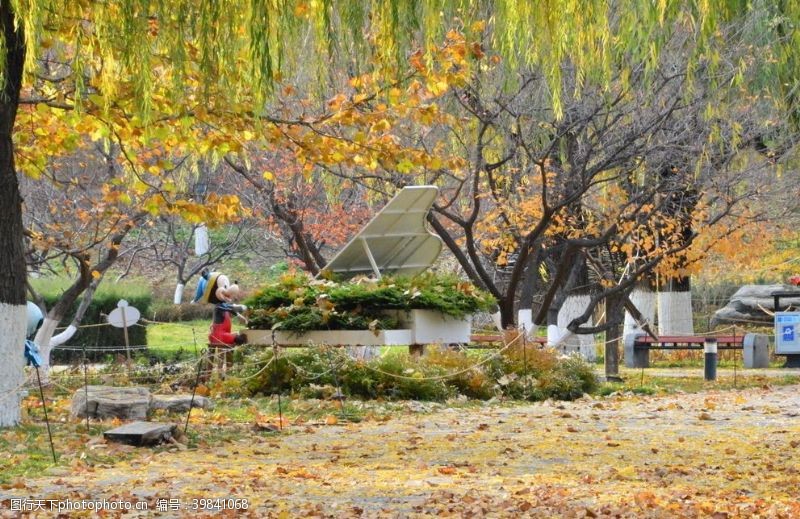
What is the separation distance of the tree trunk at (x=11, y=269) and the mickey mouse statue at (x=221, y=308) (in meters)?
5.37

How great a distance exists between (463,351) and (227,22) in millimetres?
9660

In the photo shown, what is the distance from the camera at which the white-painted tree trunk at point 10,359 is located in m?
12.0

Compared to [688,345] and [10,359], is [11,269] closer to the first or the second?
[10,359]

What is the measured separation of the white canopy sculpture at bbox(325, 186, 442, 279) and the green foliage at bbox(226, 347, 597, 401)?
1.94 metres

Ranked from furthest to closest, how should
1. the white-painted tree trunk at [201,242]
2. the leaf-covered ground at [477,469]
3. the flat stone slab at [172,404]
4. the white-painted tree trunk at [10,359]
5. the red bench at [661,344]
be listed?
the white-painted tree trunk at [201,242] → the red bench at [661,344] → the flat stone slab at [172,404] → the white-painted tree trunk at [10,359] → the leaf-covered ground at [477,469]

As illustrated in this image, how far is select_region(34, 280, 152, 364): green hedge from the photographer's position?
26047mm

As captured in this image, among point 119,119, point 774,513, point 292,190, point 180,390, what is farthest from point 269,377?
point 774,513

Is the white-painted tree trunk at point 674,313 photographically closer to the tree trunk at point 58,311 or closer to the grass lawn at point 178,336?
the grass lawn at point 178,336

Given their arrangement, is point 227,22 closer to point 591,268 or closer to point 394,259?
point 394,259

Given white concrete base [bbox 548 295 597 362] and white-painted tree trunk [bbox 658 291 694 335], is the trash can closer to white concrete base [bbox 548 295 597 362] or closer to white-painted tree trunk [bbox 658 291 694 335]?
white-painted tree trunk [bbox 658 291 694 335]

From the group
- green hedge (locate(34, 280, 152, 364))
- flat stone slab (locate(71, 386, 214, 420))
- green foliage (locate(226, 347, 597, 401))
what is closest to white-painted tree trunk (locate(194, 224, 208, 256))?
green hedge (locate(34, 280, 152, 364))

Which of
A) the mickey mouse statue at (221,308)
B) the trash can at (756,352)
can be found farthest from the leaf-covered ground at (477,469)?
the trash can at (756,352)

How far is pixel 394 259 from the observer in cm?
1953

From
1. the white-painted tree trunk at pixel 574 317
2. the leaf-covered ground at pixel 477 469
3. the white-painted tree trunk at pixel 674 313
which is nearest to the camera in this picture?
the leaf-covered ground at pixel 477 469
